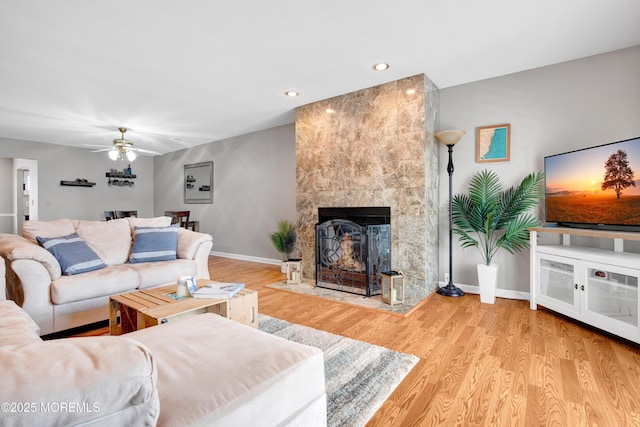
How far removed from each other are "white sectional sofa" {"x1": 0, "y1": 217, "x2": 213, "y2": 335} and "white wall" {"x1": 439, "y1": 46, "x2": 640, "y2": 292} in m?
3.16

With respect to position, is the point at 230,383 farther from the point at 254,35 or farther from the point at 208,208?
the point at 208,208

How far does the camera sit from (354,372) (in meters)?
1.94

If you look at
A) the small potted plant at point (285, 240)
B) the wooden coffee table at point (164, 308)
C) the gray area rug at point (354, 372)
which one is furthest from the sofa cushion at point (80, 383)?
the small potted plant at point (285, 240)

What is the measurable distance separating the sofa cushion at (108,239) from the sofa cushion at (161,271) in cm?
28

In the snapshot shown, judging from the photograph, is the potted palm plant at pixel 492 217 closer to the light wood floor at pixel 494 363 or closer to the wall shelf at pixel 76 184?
the light wood floor at pixel 494 363

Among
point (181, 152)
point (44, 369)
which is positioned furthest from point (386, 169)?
point (181, 152)

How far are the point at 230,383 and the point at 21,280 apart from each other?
243 centimetres

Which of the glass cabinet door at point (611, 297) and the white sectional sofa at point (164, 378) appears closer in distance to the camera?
the white sectional sofa at point (164, 378)

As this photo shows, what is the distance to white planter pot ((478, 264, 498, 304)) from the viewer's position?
10.7 ft

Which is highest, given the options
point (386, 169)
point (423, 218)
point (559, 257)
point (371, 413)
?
point (386, 169)

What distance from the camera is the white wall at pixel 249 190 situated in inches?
215

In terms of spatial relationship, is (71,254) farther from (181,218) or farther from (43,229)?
(181,218)

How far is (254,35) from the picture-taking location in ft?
8.70

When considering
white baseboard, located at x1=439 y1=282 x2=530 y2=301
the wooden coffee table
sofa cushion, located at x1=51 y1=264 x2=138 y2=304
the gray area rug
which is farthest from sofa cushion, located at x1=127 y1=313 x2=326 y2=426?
white baseboard, located at x1=439 y1=282 x2=530 y2=301
